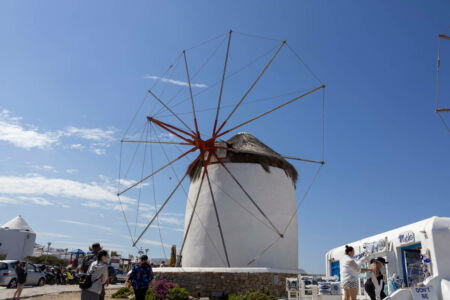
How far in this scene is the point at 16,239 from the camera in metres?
41.5

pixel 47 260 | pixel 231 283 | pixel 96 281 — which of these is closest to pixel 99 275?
pixel 96 281

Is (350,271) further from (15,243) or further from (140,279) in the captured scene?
(15,243)

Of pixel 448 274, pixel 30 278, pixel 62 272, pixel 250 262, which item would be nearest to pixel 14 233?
pixel 62 272

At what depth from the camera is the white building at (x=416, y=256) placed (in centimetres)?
736

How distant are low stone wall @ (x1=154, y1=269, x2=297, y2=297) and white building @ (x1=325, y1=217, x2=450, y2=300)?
3.18 meters

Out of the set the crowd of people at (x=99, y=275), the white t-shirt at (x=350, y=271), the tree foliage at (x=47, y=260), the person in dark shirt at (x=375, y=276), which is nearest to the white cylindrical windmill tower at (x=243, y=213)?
the crowd of people at (x=99, y=275)

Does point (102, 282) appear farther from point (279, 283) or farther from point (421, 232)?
point (279, 283)

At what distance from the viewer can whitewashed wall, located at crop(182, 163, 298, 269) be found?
1514 cm

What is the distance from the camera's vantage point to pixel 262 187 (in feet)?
53.1

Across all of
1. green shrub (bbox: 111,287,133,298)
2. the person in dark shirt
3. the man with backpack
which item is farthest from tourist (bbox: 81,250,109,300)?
green shrub (bbox: 111,287,133,298)

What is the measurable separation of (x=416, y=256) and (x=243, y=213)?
7.81m

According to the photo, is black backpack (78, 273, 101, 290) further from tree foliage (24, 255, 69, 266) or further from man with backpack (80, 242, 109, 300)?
tree foliage (24, 255, 69, 266)

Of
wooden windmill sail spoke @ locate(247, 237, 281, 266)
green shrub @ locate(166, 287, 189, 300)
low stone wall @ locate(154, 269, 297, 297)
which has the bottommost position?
green shrub @ locate(166, 287, 189, 300)

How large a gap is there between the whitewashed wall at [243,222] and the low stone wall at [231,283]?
2.10m
